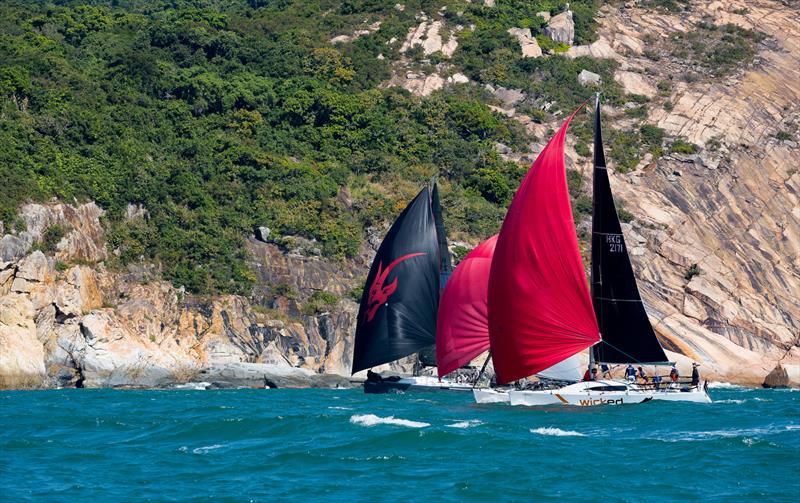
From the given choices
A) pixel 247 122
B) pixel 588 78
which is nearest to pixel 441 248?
pixel 247 122

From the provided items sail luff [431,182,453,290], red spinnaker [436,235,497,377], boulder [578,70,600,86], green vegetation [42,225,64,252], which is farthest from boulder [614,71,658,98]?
red spinnaker [436,235,497,377]

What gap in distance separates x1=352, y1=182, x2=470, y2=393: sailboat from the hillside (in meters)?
11.9

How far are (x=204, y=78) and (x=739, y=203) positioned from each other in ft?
119

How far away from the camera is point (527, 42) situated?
90.4 metres

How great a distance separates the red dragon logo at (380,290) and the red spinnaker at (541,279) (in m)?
10.3

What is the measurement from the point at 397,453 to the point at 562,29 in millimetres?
70766

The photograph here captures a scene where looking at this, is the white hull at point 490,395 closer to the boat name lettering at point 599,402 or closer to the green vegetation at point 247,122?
the boat name lettering at point 599,402

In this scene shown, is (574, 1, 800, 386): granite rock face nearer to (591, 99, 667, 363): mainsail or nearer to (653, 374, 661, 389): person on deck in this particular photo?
(653, 374, 661, 389): person on deck

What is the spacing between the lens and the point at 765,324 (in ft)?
211

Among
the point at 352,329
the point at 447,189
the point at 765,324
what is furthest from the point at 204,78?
the point at 765,324

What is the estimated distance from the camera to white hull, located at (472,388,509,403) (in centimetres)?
3806

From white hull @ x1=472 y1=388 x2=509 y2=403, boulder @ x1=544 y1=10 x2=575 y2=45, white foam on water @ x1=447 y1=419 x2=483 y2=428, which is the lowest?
white foam on water @ x1=447 y1=419 x2=483 y2=428

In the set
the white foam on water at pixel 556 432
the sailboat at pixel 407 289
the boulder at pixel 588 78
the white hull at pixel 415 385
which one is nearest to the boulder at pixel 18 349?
the white hull at pixel 415 385

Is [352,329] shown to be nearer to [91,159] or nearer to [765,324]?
[91,159]
